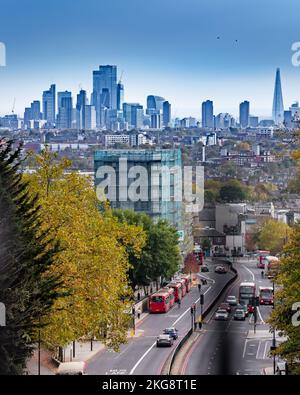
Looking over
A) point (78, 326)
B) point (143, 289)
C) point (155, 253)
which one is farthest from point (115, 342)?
point (143, 289)

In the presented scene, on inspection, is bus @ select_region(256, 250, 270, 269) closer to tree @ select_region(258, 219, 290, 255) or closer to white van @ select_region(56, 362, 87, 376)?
tree @ select_region(258, 219, 290, 255)

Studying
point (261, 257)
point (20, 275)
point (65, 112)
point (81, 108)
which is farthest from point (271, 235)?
point (20, 275)

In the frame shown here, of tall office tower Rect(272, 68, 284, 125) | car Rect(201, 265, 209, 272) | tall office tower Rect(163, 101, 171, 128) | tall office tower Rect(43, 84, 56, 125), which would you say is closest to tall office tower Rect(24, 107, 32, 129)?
tall office tower Rect(43, 84, 56, 125)

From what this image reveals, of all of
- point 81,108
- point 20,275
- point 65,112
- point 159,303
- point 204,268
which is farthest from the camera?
point 65,112

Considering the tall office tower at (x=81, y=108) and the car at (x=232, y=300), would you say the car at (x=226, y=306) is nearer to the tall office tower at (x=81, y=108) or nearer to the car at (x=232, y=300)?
the car at (x=232, y=300)

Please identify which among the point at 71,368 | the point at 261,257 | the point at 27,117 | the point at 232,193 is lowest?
the point at 71,368

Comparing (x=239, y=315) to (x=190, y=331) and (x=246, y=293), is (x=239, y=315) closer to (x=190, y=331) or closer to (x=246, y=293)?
(x=246, y=293)

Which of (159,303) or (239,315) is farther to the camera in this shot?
(159,303)
